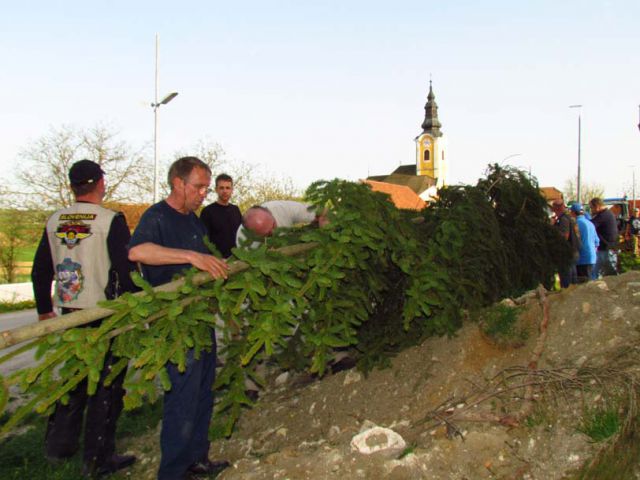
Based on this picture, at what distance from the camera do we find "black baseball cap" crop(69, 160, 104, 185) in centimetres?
381

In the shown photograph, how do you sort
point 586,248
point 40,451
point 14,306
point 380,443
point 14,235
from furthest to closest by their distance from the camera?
point 14,235
point 14,306
point 586,248
point 40,451
point 380,443

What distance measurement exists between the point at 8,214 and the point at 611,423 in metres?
17.0

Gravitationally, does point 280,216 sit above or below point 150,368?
above

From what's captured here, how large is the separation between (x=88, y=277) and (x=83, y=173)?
0.74m

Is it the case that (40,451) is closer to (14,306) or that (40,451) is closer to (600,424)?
(600,424)

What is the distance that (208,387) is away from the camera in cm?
353

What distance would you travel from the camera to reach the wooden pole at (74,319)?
2.52 m

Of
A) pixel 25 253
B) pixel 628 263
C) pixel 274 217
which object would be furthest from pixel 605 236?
pixel 25 253

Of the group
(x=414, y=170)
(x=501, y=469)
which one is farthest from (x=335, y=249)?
(x=414, y=170)

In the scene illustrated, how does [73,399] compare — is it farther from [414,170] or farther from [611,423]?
[414,170]

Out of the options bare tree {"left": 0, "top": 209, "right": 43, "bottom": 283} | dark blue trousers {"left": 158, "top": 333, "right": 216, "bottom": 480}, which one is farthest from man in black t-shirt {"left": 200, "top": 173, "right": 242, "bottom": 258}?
bare tree {"left": 0, "top": 209, "right": 43, "bottom": 283}

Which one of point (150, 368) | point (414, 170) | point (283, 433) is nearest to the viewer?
point (150, 368)

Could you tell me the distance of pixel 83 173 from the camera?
383 centimetres

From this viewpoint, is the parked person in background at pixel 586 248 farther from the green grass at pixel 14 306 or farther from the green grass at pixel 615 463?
the green grass at pixel 14 306
